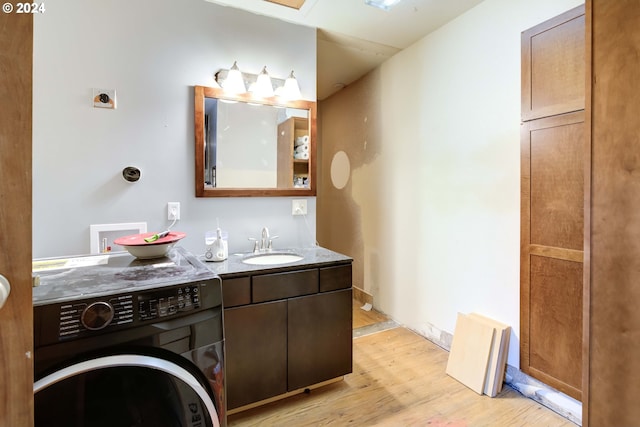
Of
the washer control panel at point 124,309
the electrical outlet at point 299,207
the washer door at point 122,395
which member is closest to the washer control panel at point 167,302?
the washer control panel at point 124,309

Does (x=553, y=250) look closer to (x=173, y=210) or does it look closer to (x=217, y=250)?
(x=217, y=250)

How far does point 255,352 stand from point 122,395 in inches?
32.5

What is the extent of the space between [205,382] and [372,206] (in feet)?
7.82

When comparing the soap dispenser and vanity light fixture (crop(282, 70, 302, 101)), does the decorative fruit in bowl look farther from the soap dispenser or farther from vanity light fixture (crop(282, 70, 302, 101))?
vanity light fixture (crop(282, 70, 302, 101))

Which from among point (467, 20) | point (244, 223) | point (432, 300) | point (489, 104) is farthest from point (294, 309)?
point (467, 20)

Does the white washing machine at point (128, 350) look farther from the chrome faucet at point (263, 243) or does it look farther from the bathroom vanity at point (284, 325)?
the chrome faucet at point (263, 243)

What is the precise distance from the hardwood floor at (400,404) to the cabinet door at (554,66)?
1.65 metres

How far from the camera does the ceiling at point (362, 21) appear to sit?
2053mm

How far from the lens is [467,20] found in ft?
7.07

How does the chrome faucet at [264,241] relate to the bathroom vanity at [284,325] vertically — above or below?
above

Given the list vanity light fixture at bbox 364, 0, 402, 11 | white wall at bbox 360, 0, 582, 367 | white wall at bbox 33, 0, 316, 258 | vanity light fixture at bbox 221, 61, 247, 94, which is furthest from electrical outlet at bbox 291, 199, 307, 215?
vanity light fixture at bbox 364, 0, 402, 11

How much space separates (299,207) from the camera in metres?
2.35

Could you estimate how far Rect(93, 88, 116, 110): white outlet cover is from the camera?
5.77ft

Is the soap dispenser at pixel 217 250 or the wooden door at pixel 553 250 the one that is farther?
the soap dispenser at pixel 217 250
